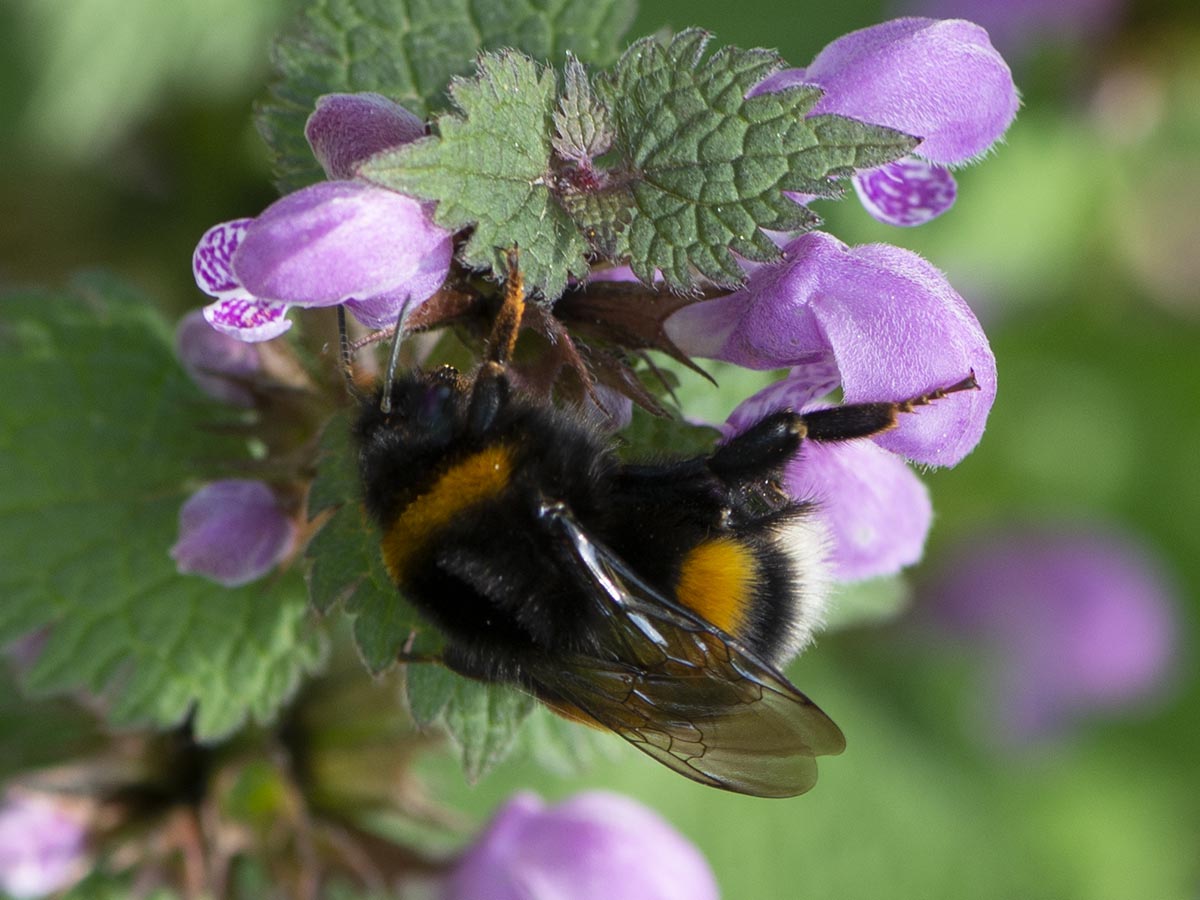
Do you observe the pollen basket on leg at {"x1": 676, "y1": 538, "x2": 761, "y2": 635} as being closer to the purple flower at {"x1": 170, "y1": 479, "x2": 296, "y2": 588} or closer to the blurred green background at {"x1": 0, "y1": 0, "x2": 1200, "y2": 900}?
the purple flower at {"x1": 170, "y1": 479, "x2": 296, "y2": 588}

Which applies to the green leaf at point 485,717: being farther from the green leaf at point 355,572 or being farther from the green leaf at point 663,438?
the green leaf at point 663,438

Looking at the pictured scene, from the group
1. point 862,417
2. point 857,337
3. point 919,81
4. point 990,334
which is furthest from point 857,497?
point 990,334

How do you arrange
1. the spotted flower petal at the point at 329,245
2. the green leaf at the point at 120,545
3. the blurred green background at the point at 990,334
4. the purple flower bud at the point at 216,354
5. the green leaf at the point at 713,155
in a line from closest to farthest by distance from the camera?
the spotted flower petal at the point at 329,245, the green leaf at the point at 713,155, the purple flower bud at the point at 216,354, the green leaf at the point at 120,545, the blurred green background at the point at 990,334

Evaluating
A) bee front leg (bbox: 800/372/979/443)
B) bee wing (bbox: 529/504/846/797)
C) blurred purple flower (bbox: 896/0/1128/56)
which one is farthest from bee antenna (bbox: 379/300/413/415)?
blurred purple flower (bbox: 896/0/1128/56)

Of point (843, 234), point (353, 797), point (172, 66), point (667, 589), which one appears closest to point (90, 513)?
point (353, 797)

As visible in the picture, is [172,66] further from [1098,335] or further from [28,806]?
[1098,335]

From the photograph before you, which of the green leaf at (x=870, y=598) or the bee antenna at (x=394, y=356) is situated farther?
the green leaf at (x=870, y=598)

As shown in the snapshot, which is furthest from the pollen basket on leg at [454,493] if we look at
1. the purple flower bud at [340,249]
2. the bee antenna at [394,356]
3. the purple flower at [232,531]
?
the purple flower at [232,531]
